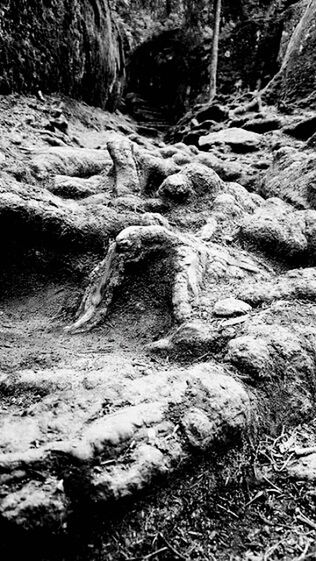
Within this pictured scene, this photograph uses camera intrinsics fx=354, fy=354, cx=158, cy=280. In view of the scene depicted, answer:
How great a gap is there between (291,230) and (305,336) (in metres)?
2.23

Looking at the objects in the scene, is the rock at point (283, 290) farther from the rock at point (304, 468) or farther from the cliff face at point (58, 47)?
the cliff face at point (58, 47)

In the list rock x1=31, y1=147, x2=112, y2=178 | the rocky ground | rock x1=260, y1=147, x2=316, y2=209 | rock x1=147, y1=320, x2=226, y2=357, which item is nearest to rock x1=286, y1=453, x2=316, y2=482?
the rocky ground

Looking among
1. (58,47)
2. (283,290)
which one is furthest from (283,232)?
(58,47)

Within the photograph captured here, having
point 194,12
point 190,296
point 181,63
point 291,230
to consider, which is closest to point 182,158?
point 291,230

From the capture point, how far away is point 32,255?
4.64m

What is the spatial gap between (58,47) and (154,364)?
10819 mm

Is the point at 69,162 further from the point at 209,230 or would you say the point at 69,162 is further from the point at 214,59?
the point at 214,59

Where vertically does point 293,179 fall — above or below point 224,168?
below

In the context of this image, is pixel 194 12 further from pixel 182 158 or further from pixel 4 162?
pixel 4 162

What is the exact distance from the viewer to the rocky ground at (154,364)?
70.4 inches

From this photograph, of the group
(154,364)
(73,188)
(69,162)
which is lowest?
(154,364)

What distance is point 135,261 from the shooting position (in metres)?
3.92

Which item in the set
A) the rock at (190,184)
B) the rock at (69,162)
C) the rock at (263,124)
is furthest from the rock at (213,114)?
the rock at (190,184)

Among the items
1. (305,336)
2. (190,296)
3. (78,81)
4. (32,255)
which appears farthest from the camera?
(78,81)
